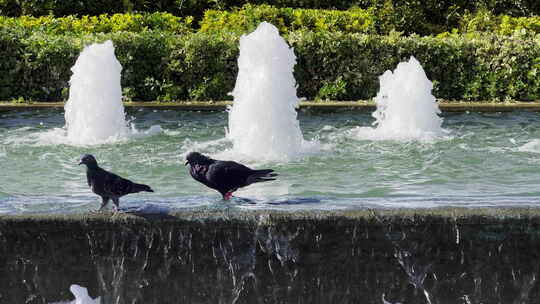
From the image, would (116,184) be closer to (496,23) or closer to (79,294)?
(79,294)

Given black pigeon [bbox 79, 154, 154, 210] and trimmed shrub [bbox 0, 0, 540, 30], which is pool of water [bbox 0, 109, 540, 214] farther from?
trimmed shrub [bbox 0, 0, 540, 30]

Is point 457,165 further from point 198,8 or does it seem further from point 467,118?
point 198,8

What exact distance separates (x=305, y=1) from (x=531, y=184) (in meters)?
13.7

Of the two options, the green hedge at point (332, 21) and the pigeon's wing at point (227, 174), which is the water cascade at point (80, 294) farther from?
the green hedge at point (332, 21)

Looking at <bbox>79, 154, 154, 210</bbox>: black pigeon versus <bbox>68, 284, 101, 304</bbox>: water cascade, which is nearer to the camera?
<bbox>79, 154, 154, 210</bbox>: black pigeon

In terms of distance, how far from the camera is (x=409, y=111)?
42.2 feet

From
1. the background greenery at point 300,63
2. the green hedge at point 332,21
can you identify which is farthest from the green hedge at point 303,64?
the green hedge at point 332,21

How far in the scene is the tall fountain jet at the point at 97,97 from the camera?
40.7 feet

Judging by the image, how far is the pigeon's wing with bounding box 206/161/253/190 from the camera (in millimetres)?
6426

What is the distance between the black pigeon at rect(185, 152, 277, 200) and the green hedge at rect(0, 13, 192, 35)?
10472 millimetres

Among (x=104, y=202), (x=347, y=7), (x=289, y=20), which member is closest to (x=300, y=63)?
(x=289, y=20)

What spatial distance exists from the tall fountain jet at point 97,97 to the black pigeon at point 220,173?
604 cm

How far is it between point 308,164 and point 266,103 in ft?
4.02

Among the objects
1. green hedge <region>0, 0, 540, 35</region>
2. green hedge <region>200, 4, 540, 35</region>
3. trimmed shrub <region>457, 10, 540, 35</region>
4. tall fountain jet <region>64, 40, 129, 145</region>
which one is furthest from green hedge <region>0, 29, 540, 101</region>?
green hedge <region>0, 0, 540, 35</region>
